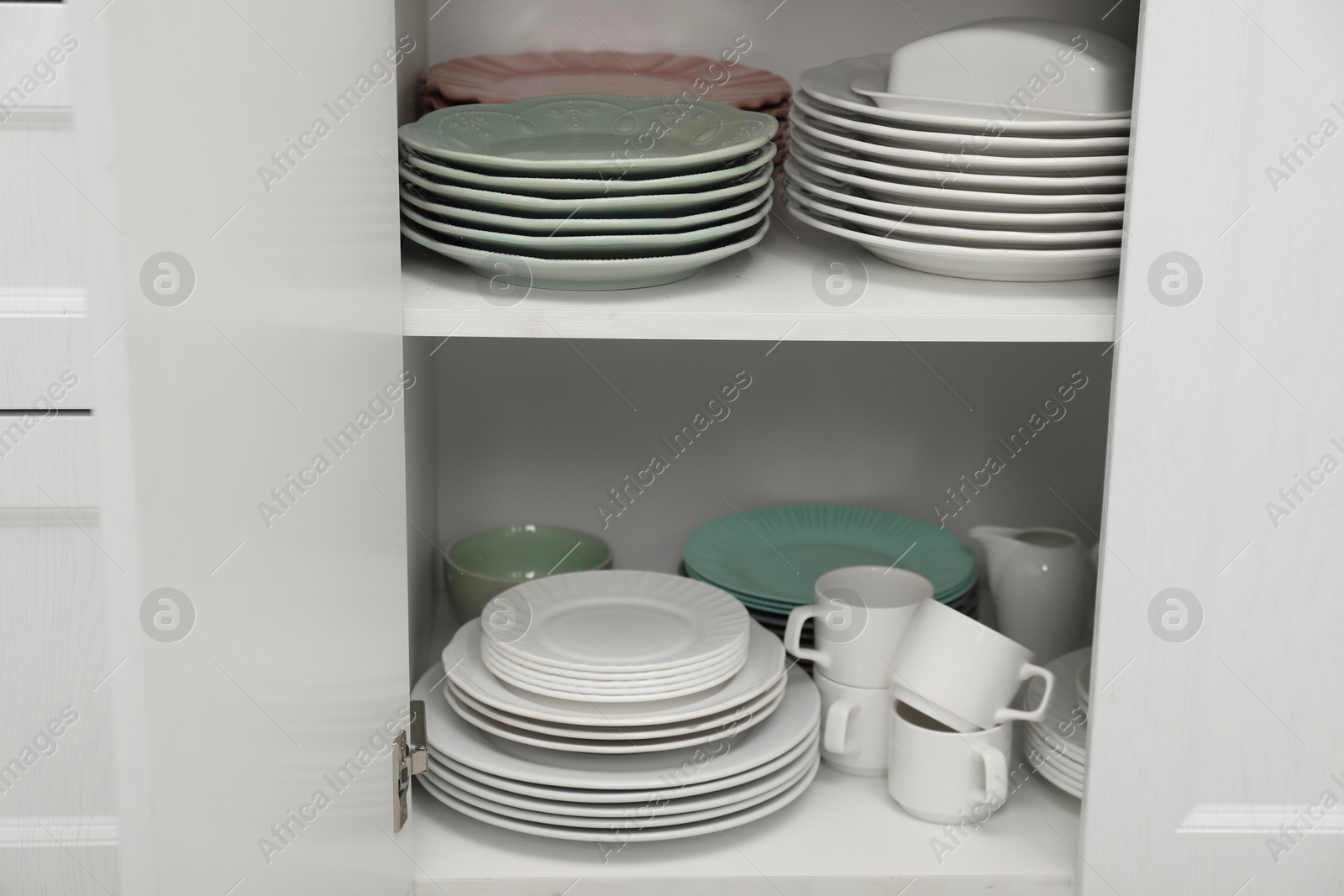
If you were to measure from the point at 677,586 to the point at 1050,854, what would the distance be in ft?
1.21

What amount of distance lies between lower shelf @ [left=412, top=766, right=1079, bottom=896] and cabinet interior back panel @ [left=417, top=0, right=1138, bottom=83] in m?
0.70

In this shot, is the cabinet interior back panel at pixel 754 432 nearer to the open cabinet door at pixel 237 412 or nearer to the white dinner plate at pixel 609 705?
the white dinner plate at pixel 609 705

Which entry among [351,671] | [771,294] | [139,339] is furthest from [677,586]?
[139,339]

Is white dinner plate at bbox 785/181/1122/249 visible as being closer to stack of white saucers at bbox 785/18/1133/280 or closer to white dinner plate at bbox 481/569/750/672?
stack of white saucers at bbox 785/18/1133/280

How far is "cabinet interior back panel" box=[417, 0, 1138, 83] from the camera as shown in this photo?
1.17m

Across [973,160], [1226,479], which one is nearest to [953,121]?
[973,160]

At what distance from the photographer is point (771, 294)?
858mm

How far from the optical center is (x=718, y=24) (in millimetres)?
1177

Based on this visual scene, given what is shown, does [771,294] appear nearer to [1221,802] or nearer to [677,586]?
[677,586]

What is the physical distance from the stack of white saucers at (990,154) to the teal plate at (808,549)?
1.32 ft

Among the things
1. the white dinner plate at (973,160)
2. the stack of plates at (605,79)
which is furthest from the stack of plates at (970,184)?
the stack of plates at (605,79)

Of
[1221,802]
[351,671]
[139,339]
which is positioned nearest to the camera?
[139,339]

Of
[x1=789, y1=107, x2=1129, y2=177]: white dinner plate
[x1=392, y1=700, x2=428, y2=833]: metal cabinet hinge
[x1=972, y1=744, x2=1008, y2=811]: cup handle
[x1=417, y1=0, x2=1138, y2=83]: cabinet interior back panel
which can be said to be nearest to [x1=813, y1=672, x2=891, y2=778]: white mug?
[x1=972, y1=744, x2=1008, y2=811]: cup handle

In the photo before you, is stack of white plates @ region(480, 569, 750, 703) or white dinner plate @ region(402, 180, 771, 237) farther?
stack of white plates @ region(480, 569, 750, 703)
